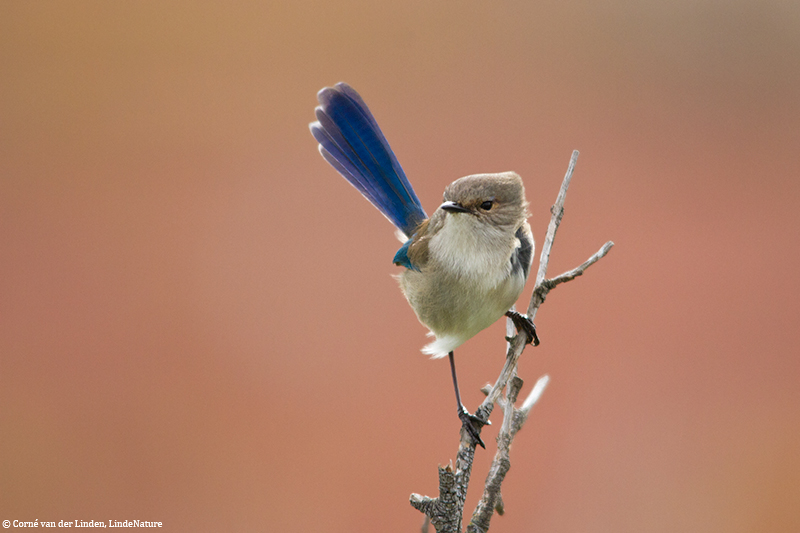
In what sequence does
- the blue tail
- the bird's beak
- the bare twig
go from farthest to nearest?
the blue tail
the bird's beak
the bare twig

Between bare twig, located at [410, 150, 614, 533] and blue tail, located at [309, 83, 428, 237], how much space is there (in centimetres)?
45

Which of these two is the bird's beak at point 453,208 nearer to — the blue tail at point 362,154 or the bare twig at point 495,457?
the bare twig at point 495,457

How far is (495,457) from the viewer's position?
3.30ft

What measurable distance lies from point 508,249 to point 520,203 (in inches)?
3.9

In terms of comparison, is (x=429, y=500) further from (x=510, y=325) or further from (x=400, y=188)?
(x=400, y=188)

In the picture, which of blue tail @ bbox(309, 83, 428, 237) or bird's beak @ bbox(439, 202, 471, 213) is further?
blue tail @ bbox(309, 83, 428, 237)

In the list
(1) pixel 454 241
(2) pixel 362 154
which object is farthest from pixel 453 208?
(2) pixel 362 154

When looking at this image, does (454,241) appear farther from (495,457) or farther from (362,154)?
(495,457)

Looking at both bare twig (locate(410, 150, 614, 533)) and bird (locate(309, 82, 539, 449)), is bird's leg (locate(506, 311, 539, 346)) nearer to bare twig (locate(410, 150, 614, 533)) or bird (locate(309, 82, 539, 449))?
bird (locate(309, 82, 539, 449))

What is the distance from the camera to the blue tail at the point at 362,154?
1.39 meters

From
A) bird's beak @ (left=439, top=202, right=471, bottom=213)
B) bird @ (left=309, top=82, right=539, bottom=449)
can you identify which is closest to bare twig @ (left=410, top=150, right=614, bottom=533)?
bird @ (left=309, top=82, right=539, bottom=449)

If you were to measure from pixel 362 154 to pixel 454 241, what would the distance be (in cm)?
34

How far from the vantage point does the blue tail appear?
139 cm

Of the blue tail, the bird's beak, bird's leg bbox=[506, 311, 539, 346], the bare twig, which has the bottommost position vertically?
the bare twig
